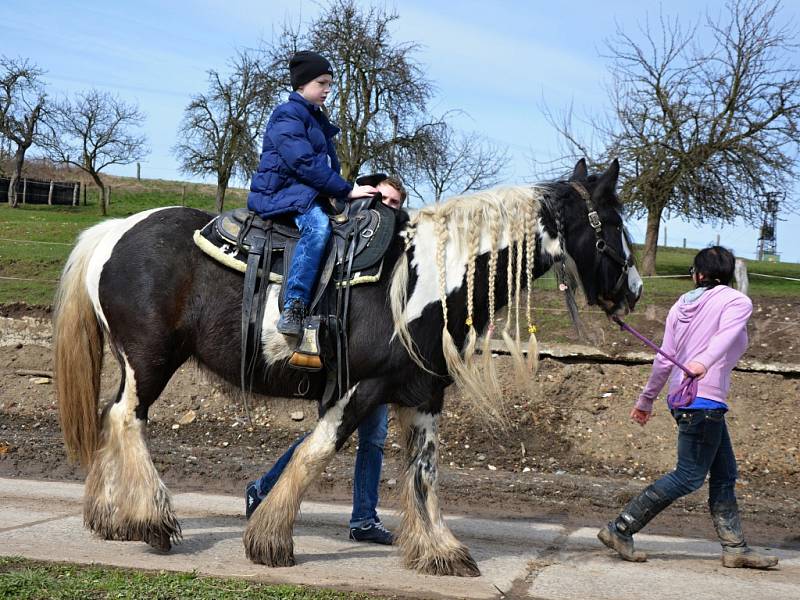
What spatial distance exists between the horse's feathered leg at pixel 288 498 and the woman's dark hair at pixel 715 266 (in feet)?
7.50

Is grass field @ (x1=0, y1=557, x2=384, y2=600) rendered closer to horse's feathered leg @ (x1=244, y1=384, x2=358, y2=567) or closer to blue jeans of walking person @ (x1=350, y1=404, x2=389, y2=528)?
horse's feathered leg @ (x1=244, y1=384, x2=358, y2=567)

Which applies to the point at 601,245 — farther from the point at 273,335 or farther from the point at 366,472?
the point at 366,472

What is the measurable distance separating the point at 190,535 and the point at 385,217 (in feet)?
8.00

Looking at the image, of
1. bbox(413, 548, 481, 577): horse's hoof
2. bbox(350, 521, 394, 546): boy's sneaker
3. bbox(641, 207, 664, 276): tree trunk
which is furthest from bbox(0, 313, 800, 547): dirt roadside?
bbox(641, 207, 664, 276): tree trunk

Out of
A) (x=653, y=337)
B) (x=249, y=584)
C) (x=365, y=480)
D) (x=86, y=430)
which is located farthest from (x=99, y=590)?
(x=653, y=337)

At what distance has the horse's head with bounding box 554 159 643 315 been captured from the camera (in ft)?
16.8

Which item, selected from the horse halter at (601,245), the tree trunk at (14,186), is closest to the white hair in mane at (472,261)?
the horse halter at (601,245)

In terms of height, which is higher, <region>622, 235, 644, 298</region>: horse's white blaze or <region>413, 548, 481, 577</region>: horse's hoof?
<region>622, 235, 644, 298</region>: horse's white blaze

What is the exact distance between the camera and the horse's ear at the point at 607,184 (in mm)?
5113

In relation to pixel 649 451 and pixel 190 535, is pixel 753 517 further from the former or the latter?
pixel 190 535

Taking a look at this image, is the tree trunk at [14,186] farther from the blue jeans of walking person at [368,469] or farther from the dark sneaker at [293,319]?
the dark sneaker at [293,319]

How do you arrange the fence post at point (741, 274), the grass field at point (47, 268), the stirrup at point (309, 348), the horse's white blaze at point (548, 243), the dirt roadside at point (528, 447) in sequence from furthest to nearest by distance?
the grass field at point (47, 268) < the fence post at point (741, 274) < the dirt roadside at point (528, 447) < the horse's white blaze at point (548, 243) < the stirrup at point (309, 348)

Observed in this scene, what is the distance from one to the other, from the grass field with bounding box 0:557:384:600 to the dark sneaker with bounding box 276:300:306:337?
1.34 m

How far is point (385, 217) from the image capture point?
511 centimetres
